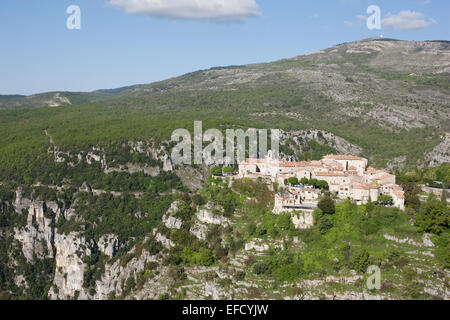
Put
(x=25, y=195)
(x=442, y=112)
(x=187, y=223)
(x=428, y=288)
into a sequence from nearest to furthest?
1. (x=428, y=288)
2. (x=187, y=223)
3. (x=25, y=195)
4. (x=442, y=112)

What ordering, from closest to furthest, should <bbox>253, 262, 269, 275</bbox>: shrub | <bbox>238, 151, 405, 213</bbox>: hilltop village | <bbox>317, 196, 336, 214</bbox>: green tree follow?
1. <bbox>253, 262, 269, 275</bbox>: shrub
2. <bbox>317, 196, 336, 214</bbox>: green tree
3. <bbox>238, 151, 405, 213</bbox>: hilltop village

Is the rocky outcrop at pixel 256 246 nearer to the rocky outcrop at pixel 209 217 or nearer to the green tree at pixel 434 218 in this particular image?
the rocky outcrop at pixel 209 217

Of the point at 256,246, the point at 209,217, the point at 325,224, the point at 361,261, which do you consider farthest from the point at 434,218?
the point at 209,217

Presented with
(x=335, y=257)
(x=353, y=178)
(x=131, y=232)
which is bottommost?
(x=131, y=232)

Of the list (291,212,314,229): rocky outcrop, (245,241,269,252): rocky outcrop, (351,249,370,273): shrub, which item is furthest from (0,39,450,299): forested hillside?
(291,212,314,229): rocky outcrop

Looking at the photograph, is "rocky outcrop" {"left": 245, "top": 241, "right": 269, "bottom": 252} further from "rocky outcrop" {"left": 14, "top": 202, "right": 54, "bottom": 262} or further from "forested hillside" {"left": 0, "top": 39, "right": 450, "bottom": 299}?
"rocky outcrop" {"left": 14, "top": 202, "right": 54, "bottom": 262}

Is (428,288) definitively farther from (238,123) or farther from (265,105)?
(265,105)

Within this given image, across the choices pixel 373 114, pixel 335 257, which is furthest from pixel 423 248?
pixel 373 114

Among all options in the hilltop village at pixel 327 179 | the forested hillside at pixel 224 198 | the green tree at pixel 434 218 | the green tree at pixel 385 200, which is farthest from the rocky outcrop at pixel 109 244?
the green tree at pixel 434 218

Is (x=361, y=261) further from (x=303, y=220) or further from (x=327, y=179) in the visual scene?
(x=327, y=179)
